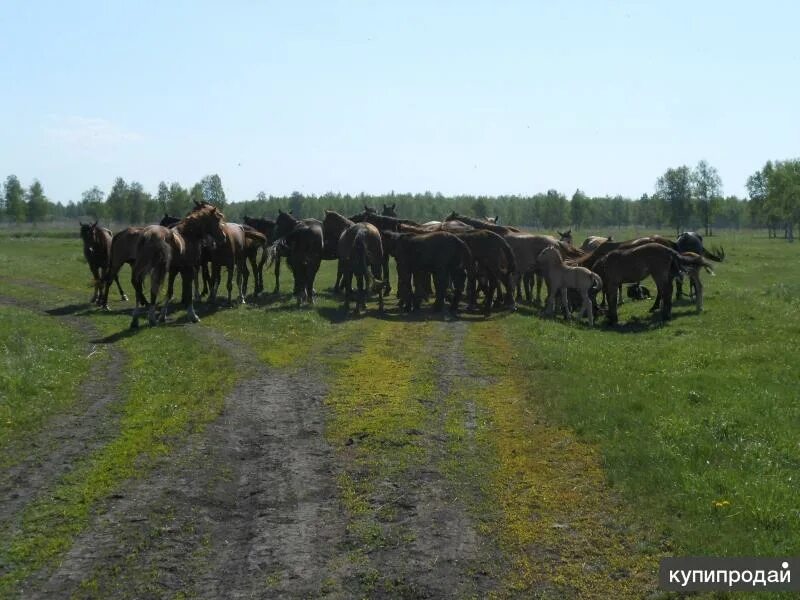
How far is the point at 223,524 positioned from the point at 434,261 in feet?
60.3

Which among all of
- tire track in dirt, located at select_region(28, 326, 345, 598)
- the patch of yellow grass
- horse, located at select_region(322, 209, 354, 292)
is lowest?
the patch of yellow grass

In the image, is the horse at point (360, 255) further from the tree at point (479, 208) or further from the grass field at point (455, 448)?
the tree at point (479, 208)

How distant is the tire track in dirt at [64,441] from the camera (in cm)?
877

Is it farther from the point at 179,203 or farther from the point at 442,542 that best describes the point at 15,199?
the point at 442,542

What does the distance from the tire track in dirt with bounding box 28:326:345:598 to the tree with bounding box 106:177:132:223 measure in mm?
122923

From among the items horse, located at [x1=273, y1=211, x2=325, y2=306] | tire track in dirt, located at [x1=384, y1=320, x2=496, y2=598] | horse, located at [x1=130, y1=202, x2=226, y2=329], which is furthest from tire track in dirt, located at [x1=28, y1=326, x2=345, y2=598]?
horse, located at [x1=273, y1=211, x2=325, y2=306]

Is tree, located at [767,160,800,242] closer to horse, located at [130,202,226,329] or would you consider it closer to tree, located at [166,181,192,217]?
tree, located at [166,181,192,217]

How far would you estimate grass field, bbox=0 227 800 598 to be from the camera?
23.1 feet

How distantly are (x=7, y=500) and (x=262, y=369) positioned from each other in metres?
7.42

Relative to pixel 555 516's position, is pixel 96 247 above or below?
above

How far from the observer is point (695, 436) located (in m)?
10.9

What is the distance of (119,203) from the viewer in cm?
12656

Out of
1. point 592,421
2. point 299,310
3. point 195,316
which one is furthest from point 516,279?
point 592,421

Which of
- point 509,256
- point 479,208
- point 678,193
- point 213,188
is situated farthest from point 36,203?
point 509,256
